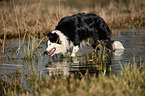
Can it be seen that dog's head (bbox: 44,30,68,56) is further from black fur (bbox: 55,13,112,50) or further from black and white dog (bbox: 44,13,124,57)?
black fur (bbox: 55,13,112,50)

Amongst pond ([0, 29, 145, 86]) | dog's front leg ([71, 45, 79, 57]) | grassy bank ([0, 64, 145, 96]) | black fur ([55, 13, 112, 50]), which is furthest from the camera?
dog's front leg ([71, 45, 79, 57])

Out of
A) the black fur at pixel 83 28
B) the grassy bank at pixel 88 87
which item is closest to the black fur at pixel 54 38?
the black fur at pixel 83 28

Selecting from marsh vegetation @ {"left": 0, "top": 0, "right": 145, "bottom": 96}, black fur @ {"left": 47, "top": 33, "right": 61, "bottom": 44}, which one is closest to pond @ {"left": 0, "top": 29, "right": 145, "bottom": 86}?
marsh vegetation @ {"left": 0, "top": 0, "right": 145, "bottom": 96}

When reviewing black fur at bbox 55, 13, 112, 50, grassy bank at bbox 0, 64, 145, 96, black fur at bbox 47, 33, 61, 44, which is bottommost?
grassy bank at bbox 0, 64, 145, 96

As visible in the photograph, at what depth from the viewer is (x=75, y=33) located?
7.73m

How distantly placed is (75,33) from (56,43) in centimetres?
65

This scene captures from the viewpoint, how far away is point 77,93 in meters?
3.74

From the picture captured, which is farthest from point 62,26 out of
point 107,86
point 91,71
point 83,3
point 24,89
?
point 83,3

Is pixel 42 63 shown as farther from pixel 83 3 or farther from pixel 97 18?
pixel 83 3

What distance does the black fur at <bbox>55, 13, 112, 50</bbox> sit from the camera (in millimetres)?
7770

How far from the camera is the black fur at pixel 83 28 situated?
25.5 feet

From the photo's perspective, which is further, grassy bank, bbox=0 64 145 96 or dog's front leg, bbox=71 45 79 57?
dog's front leg, bbox=71 45 79 57

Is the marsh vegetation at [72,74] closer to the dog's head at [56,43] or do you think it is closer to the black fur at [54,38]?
the dog's head at [56,43]

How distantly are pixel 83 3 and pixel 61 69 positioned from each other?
2827 cm
